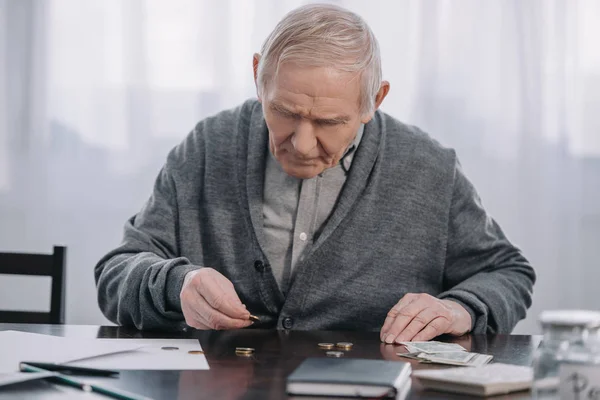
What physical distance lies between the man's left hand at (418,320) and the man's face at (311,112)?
0.34 meters

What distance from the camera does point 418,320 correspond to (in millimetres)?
1418

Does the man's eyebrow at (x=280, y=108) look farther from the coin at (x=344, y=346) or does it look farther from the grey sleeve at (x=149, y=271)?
the coin at (x=344, y=346)

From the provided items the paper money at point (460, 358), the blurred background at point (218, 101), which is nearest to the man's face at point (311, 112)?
the paper money at point (460, 358)

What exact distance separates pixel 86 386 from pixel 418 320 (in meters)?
0.63

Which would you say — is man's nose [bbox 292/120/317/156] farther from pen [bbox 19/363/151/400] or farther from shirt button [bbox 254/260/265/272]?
pen [bbox 19/363/151/400]

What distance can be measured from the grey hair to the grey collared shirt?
7.7 inches

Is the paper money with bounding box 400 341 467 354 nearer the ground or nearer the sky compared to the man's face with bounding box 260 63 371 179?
nearer the ground

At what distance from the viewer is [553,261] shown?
298cm

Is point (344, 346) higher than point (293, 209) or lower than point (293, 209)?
lower

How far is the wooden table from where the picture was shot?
3.17 feet

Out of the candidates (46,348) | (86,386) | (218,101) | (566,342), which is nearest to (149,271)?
(46,348)

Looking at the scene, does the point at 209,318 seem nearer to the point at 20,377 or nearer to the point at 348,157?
the point at 20,377

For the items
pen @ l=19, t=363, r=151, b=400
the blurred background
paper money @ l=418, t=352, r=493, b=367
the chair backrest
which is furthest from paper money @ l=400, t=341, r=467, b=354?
the blurred background

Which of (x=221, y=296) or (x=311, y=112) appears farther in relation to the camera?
(x=311, y=112)
